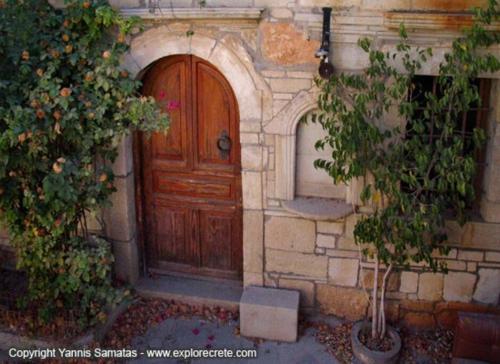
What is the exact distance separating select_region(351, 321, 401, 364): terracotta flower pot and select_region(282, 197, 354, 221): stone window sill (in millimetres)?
1040

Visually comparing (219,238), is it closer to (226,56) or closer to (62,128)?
(226,56)

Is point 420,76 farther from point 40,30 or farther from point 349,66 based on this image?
point 40,30

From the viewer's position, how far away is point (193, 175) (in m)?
5.30

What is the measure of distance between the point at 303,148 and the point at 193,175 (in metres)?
1.15

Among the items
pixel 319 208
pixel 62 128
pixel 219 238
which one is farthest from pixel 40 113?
pixel 319 208

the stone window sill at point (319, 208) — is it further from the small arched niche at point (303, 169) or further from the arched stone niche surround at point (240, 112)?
the arched stone niche surround at point (240, 112)

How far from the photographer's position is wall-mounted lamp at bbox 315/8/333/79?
4328 mm

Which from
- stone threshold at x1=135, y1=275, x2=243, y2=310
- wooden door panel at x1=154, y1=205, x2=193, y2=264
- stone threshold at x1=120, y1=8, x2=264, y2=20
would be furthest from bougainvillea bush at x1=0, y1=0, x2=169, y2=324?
wooden door panel at x1=154, y1=205, x2=193, y2=264

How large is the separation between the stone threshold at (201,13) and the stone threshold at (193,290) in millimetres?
2591

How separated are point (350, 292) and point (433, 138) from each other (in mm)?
1578

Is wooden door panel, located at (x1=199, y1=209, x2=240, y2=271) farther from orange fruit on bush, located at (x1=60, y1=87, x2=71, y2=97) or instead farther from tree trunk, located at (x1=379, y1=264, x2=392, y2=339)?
orange fruit on bush, located at (x1=60, y1=87, x2=71, y2=97)

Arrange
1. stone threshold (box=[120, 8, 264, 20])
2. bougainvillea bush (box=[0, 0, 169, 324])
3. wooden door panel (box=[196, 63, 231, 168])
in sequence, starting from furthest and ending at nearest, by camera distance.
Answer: wooden door panel (box=[196, 63, 231, 168]), stone threshold (box=[120, 8, 264, 20]), bougainvillea bush (box=[0, 0, 169, 324])

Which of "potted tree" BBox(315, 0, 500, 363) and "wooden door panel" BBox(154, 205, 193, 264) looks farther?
"wooden door panel" BBox(154, 205, 193, 264)

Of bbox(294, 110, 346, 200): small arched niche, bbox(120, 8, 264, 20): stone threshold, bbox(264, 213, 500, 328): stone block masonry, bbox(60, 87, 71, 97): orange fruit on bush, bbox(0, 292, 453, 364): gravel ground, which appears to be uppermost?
bbox(120, 8, 264, 20): stone threshold
